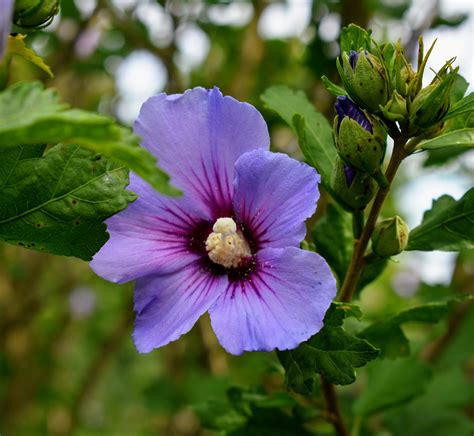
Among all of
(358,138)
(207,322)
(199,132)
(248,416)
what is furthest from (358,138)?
(207,322)

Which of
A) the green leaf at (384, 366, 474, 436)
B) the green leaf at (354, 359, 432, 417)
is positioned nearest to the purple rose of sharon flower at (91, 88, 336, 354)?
the green leaf at (354, 359, 432, 417)

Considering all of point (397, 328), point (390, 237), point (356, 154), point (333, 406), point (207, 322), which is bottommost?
point (207, 322)

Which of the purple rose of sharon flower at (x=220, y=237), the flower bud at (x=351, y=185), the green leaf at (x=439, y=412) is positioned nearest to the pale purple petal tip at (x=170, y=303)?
the purple rose of sharon flower at (x=220, y=237)

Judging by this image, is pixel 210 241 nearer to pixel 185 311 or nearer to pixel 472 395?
pixel 185 311

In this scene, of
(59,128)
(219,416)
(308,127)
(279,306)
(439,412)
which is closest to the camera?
(59,128)

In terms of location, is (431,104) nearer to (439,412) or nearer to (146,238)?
(146,238)

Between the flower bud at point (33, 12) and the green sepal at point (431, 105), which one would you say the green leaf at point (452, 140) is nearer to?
the green sepal at point (431, 105)
